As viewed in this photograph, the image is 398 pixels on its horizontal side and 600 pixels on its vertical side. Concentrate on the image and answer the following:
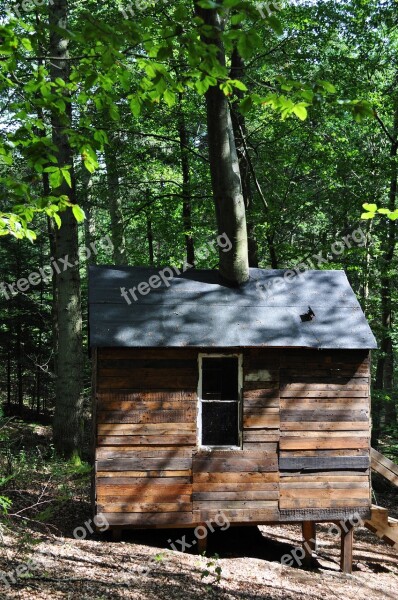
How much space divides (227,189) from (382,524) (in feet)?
19.5

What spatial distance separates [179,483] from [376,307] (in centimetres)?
1056

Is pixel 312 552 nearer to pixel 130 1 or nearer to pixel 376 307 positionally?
pixel 376 307

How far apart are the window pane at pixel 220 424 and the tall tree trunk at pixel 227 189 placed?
6.74ft

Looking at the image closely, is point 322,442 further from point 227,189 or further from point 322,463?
point 227,189

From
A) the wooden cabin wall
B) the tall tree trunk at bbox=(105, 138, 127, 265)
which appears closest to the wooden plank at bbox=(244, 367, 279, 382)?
the wooden cabin wall

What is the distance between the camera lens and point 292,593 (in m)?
8.34

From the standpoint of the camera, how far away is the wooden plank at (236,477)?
8.81 meters

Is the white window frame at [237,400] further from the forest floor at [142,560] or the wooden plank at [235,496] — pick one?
the forest floor at [142,560]

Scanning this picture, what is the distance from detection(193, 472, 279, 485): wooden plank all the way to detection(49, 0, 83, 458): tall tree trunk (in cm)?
497

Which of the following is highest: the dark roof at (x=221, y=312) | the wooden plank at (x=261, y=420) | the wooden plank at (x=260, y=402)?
the dark roof at (x=221, y=312)

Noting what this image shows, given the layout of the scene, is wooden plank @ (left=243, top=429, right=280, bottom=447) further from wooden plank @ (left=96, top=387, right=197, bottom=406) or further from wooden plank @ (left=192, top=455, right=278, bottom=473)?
wooden plank @ (left=96, top=387, right=197, bottom=406)

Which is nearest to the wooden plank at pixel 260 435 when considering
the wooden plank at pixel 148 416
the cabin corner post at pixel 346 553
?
the wooden plank at pixel 148 416

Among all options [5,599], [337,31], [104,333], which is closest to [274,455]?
[104,333]

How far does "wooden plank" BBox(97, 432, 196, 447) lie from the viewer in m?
8.60
